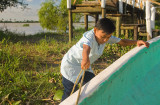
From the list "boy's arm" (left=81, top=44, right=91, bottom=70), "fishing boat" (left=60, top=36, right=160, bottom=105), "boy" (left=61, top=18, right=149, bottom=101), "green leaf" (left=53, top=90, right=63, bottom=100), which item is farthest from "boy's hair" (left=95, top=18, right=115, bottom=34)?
"green leaf" (left=53, top=90, right=63, bottom=100)

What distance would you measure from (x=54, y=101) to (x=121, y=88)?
975 mm

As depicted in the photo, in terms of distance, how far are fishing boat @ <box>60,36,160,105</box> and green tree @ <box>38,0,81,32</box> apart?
8.69 metres

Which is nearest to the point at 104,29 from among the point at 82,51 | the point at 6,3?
the point at 82,51

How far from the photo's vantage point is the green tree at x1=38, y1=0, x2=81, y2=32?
11.4 meters

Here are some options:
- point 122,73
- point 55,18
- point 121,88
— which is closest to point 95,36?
point 122,73

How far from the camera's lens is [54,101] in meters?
2.50

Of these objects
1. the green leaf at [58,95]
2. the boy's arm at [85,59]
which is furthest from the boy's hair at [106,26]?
the green leaf at [58,95]

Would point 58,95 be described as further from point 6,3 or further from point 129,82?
point 6,3

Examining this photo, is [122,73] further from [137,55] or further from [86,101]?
[86,101]

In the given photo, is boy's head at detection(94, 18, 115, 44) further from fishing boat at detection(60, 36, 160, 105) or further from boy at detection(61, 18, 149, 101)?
fishing boat at detection(60, 36, 160, 105)

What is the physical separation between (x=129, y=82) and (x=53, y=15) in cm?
997

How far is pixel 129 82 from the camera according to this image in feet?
7.28

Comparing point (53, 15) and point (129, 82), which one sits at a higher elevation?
point (53, 15)

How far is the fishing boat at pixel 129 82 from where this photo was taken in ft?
4.73
